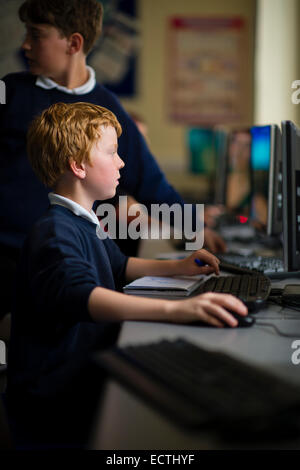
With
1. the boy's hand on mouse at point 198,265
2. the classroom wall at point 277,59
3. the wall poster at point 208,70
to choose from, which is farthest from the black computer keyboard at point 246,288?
the wall poster at point 208,70

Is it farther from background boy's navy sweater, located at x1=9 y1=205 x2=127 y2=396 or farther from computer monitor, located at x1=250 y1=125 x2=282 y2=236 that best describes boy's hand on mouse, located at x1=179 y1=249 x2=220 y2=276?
computer monitor, located at x1=250 y1=125 x2=282 y2=236

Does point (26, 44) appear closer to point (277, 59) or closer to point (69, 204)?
point (69, 204)

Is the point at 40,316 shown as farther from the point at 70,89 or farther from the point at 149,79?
the point at 149,79

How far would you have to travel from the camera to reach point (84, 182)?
3.36 feet

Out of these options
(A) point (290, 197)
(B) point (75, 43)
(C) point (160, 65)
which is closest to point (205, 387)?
(A) point (290, 197)

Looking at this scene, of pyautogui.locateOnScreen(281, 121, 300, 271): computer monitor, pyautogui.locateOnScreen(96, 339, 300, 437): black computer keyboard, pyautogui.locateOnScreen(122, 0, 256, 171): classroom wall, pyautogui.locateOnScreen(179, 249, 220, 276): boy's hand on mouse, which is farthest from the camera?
pyautogui.locateOnScreen(122, 0, 256, 171): classroom wall

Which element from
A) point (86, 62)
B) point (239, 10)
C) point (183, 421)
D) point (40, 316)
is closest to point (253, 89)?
point (239, 10)

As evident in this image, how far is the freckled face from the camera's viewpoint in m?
1.02

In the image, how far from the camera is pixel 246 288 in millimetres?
1144

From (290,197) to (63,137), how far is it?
1.65 ft

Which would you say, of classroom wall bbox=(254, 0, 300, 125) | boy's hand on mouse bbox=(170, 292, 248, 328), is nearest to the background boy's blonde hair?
boy's hand on mouse bbox=(170, 292, 248, 328)

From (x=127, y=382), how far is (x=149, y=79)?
4.54m

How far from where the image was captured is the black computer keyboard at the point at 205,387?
1.76ft

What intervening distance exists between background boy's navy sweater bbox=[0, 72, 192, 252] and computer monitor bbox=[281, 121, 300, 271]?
0.36m
